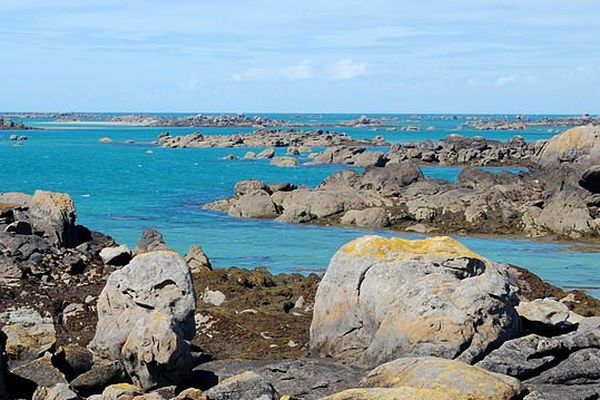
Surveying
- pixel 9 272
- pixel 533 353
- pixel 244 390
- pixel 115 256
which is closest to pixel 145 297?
pixel 244 390

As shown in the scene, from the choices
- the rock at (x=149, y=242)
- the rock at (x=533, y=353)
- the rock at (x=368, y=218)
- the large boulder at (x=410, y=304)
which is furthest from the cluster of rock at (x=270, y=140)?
the rock at (x=533, y=353)

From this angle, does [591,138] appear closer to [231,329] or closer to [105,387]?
[231,329]

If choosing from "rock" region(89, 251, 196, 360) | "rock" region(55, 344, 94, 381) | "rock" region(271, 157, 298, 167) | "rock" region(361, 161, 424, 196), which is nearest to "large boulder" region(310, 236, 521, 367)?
"rock" region(89, 251, 196, 360)

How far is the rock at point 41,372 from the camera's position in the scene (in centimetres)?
1553

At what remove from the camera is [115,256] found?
27266 millimetres

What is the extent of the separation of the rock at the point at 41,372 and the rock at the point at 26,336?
385 mm

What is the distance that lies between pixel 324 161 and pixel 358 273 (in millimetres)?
93300

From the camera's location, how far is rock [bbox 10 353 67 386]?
51.0 ft

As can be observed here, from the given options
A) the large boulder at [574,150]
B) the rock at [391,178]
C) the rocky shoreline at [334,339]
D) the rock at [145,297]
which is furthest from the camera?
the rock at [391,178]

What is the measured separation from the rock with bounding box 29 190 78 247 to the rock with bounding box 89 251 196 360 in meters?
10.1

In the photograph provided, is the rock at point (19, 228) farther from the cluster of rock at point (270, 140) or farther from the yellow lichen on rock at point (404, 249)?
the cluster of rock at point (270, 140)

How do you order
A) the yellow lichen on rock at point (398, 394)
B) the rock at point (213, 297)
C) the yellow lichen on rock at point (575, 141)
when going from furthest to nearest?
the yellow lichen on rock at point (575, 141) < the rock at point (213, 297) < the yellow lichen on rock at point (398, 394)

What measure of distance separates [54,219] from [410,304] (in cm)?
1536

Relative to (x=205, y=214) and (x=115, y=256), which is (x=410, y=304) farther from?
(x=205, y=214)
